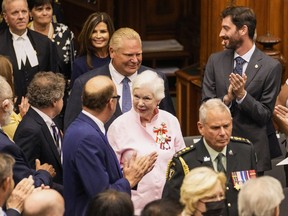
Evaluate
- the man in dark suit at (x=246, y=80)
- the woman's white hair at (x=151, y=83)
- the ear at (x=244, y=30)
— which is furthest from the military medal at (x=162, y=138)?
the ear at (x=244, y=30)

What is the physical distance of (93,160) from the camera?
17.5 ft

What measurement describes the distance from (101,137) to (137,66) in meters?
1.30

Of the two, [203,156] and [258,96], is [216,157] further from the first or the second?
[258,96]

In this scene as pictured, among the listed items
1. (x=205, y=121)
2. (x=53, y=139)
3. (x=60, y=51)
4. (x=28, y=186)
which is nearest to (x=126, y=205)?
(x=28, y=186)

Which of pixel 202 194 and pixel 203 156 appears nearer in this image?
pixel 202 194

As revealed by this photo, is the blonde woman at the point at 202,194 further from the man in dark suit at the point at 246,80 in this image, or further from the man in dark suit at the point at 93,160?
the man in dark suit at the point at 246,80

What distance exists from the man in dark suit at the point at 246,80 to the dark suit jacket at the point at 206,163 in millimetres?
896

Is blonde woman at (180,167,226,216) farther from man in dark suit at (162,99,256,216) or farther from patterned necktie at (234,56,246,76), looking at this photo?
patterned necktie at (234,56,246,76)

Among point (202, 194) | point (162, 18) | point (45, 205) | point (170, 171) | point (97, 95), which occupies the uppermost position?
point (97, 95)

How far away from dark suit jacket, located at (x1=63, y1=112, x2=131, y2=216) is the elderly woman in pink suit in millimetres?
473

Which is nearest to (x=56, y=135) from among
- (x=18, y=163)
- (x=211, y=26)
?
(x=18, y=163)

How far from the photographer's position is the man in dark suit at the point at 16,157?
5.54 m

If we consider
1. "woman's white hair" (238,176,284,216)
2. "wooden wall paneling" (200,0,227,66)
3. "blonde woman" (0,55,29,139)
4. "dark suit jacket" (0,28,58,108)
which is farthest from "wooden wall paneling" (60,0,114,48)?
"woman's white hair" (238,176,284,216)

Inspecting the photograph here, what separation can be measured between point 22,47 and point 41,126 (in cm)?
169
